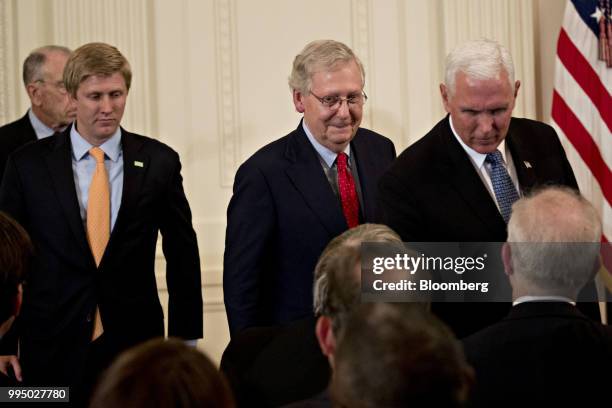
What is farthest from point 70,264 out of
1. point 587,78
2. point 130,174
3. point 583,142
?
point 587,78

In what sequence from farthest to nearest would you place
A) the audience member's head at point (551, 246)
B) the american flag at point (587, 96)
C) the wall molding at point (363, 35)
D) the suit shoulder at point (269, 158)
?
the wall molding at point (363, 35), the american flag at point (587, 96), the suit shoulder at point (269, 158), the audience member's head at point (551, 246)

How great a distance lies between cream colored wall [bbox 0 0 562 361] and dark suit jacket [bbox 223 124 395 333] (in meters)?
1.76

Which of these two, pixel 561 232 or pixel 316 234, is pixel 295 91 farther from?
pixel 561 232

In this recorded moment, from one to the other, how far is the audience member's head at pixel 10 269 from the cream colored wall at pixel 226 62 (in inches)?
120

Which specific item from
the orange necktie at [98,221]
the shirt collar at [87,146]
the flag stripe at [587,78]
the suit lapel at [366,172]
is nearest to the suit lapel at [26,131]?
the shirt collar at [87,146]

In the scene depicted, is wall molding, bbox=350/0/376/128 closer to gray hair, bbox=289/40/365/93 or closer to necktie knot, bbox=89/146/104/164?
gray hair, bbox=289/40/365/93

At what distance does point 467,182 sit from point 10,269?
1.63 meters

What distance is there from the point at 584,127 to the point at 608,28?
1.75 feet

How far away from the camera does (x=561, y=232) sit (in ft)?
9.06

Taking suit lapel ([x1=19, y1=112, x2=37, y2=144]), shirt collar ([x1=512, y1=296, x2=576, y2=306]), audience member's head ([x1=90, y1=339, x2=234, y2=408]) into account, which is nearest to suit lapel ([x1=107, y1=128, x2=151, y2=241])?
suit lapel ([x1=19, y1=112, x2=37, y2=144])

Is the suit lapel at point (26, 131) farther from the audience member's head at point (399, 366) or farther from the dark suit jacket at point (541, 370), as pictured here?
the audience member's head at point (399, 366)

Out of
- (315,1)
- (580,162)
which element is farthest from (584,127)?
(315,1)

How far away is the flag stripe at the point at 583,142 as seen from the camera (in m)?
5.66

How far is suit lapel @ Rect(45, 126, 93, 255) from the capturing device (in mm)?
4137
